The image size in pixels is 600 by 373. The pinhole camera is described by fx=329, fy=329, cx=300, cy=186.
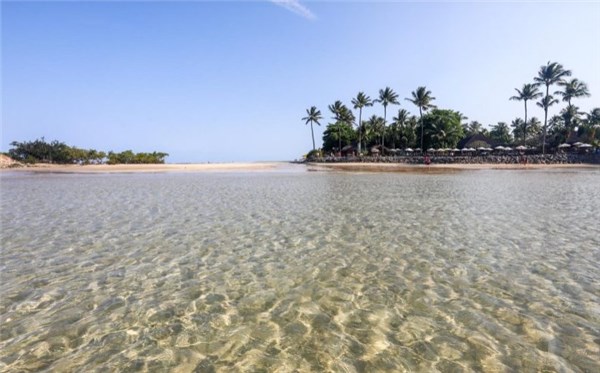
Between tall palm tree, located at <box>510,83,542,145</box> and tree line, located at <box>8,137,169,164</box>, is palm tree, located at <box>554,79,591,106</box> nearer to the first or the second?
tall palm tree, located at <box>510,83,542,145</box>

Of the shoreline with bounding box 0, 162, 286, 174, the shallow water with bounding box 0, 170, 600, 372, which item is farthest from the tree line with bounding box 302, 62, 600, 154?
the shallow water with bounding box 0, 170, 600, 372

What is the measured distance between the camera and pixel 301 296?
17.7 feet

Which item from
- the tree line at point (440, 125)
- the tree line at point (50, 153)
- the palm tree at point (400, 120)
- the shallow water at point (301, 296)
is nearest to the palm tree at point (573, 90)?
the tree line at point (440, 125)

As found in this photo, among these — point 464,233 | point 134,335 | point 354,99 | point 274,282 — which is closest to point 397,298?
point 274,282

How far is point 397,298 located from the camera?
17.2 feet

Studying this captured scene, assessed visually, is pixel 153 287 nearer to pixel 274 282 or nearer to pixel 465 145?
pixel 274 282

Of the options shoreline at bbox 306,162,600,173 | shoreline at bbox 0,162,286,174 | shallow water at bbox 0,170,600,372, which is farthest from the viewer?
shoreline at bbox 0,162,286,174

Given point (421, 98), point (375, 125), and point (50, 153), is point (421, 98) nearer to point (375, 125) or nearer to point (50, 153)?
point (375, 125)

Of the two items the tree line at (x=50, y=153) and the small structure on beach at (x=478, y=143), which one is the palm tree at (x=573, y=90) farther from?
the tree line at (x=50, y=153)

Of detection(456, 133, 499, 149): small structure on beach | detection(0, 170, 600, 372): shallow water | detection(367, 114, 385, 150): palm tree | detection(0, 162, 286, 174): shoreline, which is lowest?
detection(0, 170, 600, 372): shallow water

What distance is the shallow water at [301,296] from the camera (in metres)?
3.75

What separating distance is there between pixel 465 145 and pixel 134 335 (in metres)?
80.8

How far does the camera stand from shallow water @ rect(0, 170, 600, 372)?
3.75 meters

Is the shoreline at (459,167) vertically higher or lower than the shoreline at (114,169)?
lower
